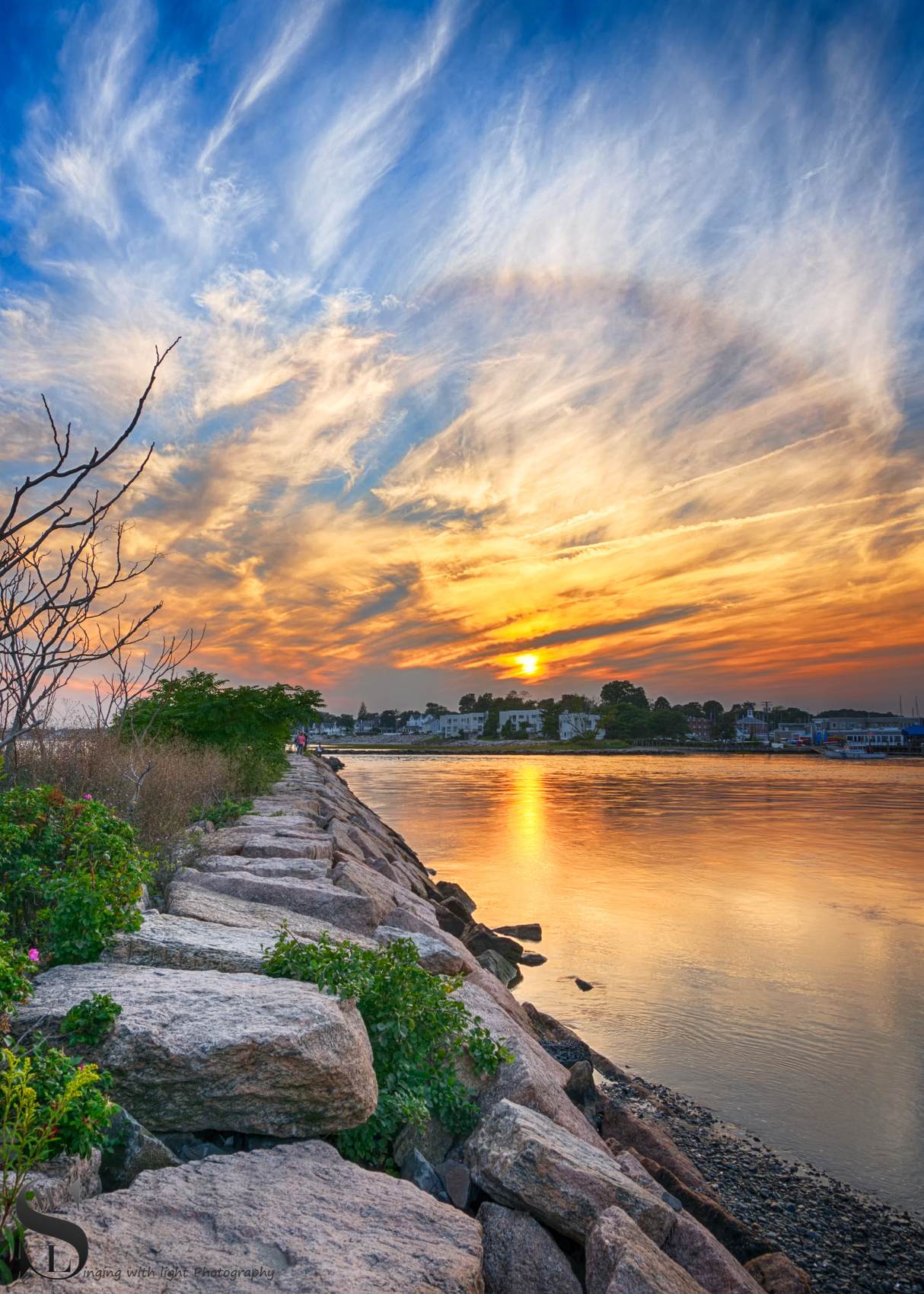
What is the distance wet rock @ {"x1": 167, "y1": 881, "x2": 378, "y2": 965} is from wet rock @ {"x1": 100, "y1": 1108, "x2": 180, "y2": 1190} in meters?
1.78

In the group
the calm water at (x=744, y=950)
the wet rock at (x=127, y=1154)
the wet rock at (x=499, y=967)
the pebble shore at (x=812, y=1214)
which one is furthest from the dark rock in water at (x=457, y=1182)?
the wet rock at (x=499, y=967)

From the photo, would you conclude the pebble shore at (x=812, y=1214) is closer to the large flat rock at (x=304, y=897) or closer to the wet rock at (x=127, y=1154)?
the large flat rock at (x=304, y=897)

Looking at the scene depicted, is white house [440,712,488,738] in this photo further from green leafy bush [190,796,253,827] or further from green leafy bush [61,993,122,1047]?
green leafy bush [61,993,122,1047]

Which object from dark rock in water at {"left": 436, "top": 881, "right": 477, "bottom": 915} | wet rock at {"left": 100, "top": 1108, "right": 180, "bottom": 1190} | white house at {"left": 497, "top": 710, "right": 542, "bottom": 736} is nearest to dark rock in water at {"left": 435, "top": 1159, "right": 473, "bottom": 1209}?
wet rock at {"left": 100, "top": 1108, "right": 180, "bottom": 1190}

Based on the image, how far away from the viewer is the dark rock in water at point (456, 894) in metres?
13.1

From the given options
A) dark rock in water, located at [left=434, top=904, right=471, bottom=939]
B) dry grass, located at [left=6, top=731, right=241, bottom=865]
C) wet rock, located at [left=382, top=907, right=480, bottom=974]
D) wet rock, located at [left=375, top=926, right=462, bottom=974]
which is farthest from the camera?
dark rock in water, located at [left=434, top=904, right=471, bottom=939]

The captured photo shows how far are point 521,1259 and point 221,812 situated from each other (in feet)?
24.4

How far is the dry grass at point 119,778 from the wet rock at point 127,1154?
12.4 ft

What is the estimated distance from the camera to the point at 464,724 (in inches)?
6614

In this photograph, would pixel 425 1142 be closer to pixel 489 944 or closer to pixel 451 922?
pixel 489 944

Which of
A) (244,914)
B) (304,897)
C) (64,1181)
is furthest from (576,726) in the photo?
(64,1181)

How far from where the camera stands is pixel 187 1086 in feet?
10.0

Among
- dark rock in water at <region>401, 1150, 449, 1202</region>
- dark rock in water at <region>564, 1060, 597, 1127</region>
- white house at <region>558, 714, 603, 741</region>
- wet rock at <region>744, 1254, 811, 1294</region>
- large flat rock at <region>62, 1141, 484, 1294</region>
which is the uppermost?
white house at <region>558, 714, 603, 741</region>

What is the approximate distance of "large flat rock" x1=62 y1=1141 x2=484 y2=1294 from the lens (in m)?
2.28
